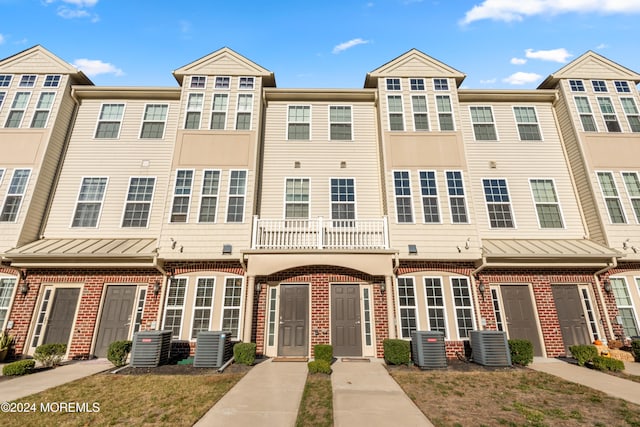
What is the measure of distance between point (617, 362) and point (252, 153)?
13.9m

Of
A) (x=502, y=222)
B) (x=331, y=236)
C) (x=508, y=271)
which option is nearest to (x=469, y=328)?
(x=508, y=271)

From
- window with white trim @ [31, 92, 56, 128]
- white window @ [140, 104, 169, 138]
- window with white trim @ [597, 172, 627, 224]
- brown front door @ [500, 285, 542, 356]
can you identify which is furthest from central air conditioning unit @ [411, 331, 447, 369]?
window with white trim @ [31, 92, 56, 128]

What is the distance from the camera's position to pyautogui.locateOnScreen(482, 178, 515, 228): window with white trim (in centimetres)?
1202

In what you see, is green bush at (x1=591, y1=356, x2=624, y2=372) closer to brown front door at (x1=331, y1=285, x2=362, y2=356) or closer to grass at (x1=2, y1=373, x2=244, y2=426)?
brown front door at (x1=331, y1=285, x2=362, y2=356)

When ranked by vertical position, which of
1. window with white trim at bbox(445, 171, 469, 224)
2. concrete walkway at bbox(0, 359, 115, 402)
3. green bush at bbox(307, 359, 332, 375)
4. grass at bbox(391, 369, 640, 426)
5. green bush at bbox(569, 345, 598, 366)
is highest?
window with white trim at bbox(445, 171, 469, 224)

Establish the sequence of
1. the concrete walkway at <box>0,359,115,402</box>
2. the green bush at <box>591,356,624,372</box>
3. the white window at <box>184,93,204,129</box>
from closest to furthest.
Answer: the concrete walkway at <box>0,359,115,402</box>
the green bush at <box>591,356,624,372</box>
the white window at <box>184,93,204,129</box>

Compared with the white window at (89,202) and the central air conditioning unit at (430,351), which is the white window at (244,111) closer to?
the white window at (89,202)

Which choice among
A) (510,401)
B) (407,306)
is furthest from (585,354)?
(407,306)

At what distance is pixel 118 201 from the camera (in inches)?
473

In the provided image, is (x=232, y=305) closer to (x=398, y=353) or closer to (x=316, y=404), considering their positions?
(x=316, y=404)

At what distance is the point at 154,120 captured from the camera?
1331 cm

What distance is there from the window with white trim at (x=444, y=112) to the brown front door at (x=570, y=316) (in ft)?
25.2

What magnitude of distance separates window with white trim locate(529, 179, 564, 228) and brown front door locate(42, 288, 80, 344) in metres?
18.8

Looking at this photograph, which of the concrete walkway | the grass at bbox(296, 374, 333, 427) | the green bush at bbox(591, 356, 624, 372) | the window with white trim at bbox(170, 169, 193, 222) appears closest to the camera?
the grass at bbox(296, 374, 333, 427)
